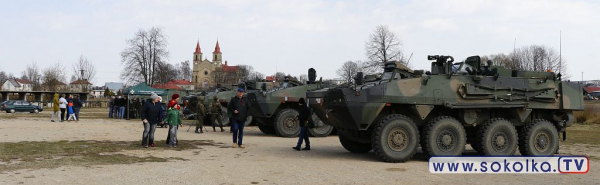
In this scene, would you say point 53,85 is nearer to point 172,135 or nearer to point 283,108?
point 283,108

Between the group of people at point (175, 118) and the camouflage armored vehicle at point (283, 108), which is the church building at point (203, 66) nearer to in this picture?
the camouflage armored vehicle at point (283, 108)

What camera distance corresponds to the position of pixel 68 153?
11273mm

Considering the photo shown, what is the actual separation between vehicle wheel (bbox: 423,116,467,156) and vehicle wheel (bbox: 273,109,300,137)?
267 inches

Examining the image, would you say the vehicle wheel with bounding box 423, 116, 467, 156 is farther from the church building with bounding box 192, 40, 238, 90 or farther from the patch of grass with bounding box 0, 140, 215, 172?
the church building with bounding box 192, 40, 238, 90

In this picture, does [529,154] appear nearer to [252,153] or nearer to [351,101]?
[351,101]

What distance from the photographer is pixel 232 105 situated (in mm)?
12953

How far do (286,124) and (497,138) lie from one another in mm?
7300

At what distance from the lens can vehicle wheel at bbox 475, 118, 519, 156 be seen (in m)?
11.4

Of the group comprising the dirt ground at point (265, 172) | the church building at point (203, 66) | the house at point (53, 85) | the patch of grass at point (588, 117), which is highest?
the church building at point (203, 66)

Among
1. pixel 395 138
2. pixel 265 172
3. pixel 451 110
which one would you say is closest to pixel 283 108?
pixel 451 110

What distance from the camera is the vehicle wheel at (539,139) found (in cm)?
1192

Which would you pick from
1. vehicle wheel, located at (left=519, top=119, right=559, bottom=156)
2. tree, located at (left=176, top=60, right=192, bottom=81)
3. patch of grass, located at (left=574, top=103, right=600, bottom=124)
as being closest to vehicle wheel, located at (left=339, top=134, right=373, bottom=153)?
vehicle wheel, located at (left=519, top=119, right=559, bottom=156)

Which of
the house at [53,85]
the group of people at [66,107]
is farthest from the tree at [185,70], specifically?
the group of people at [66,107]

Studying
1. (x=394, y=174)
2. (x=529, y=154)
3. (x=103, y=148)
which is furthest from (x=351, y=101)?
(x=103, y=148)
